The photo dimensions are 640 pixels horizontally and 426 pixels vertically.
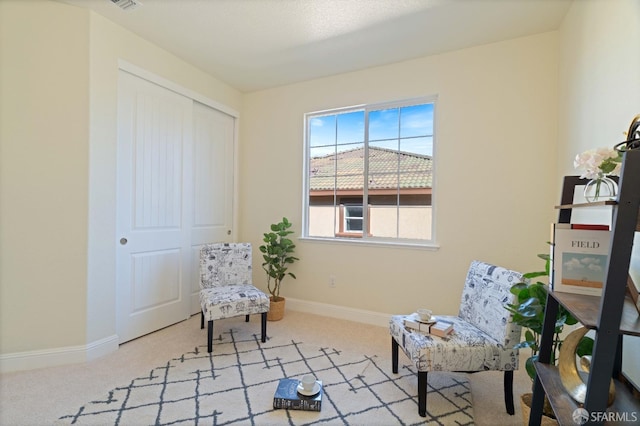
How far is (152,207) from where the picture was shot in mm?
2840

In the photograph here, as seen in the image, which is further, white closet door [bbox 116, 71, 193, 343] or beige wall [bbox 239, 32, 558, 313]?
white closet door [bbox 116, 71, 193, 343]

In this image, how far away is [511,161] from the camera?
2.57 metres

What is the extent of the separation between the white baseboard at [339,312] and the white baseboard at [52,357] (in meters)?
1.84

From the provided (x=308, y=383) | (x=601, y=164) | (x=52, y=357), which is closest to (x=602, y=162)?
(x=601, y=164)

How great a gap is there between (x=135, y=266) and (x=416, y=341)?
248cm

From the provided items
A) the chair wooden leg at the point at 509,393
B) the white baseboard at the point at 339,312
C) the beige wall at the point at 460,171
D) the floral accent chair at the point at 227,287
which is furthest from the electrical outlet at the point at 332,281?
the chair wooden leg at the point at 509,393

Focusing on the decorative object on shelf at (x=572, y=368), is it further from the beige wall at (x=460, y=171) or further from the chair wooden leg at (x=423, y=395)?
the beige wall at (x=460, y=171)

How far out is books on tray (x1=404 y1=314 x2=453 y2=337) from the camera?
183 centimetres

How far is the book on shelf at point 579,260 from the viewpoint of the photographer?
3.69 feet

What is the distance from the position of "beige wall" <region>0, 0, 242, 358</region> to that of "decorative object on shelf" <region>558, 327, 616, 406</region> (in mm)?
3001

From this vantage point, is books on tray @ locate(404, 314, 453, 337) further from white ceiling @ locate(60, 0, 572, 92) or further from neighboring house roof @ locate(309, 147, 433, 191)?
white ceiling @ locate(60, 0, 572, 92)

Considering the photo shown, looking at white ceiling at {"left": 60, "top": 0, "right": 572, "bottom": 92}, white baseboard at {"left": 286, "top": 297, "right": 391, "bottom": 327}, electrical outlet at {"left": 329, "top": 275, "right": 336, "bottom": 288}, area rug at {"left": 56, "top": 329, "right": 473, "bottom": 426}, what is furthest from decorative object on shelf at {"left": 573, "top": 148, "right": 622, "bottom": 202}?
electrical outlet at {"left": 329, "top": 275, "right": 336, "bottom": 288}

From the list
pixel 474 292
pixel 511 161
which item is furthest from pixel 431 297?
pixel 511 161

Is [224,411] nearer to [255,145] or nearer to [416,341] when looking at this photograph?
[416,341]
